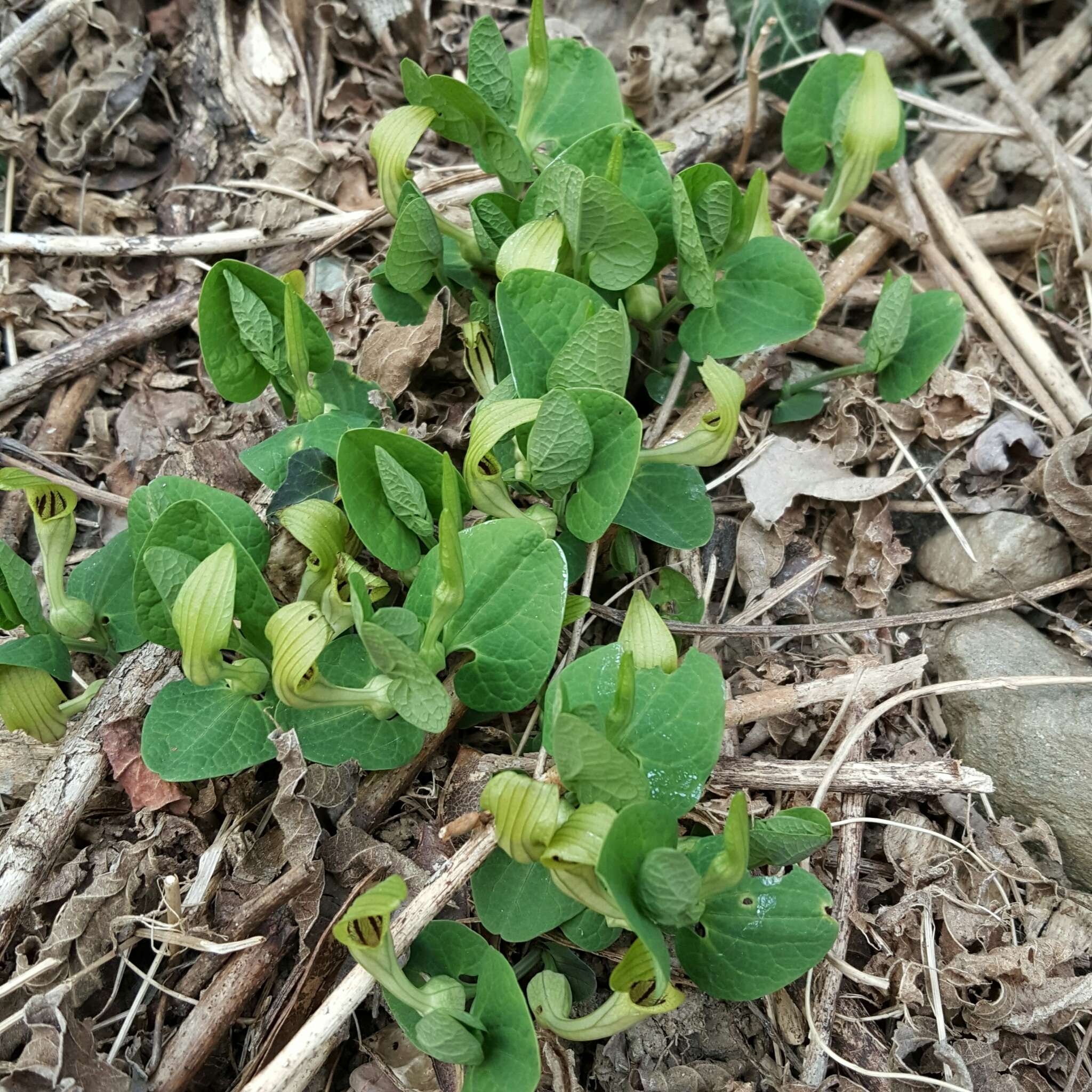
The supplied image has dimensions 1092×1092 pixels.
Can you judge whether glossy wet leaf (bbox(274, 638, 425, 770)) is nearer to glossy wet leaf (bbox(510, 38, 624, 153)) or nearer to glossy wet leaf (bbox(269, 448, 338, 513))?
glossy wet leaf (bbox(269, 448, 338, 513))

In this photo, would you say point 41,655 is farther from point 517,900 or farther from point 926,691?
point 926,691

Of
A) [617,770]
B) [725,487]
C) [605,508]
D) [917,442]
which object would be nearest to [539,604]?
[605,508]

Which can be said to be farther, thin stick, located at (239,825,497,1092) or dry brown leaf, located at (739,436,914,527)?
dry brown leaf, located at (739,436,914,527)

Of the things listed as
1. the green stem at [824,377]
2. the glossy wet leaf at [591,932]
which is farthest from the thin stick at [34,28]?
the glossy wet leaf at [591,932]

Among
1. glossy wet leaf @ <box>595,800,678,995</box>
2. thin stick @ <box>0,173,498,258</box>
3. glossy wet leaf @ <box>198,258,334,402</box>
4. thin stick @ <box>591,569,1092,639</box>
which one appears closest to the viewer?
glossy wet leaf @ <box>595,800,678,995</box>

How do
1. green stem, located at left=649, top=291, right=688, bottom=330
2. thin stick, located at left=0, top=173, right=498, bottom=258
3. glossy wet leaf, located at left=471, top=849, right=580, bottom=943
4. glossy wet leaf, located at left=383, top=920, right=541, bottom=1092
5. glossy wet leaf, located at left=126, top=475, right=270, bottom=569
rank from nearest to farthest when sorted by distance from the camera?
glossy wet leaf, located at left=383, top=920, right=541, bottom=1092 < glossy wet leaf, located at left=471, top=849, right=580, bottom=943 < glossy wet leaf, located at left=126, top=475, right=270, bottom=569 < green stem, located at left=649, top=291, right=688, bottom=330 < thin stick, located at left=0, top=173, right=498, bottom=258

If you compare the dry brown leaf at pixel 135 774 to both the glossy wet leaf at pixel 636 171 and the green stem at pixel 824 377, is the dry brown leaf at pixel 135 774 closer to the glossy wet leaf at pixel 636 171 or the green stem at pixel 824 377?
the glossy wet leaf at pixel 636 171

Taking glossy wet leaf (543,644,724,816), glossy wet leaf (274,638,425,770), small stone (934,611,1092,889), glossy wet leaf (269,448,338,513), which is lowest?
small stone (934,611,1092,889)

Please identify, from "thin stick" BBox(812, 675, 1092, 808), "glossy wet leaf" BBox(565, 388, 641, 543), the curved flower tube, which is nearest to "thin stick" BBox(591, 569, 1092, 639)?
"thin stick" BBox(812, 675, 1092, 808)
